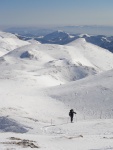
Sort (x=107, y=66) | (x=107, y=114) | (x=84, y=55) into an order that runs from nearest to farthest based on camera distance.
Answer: (x=107, y=114), (x=107, y=66), (x=84, y=55)

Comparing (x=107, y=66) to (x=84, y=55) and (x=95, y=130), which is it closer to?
(x=84, y=55)

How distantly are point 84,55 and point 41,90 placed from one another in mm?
116191

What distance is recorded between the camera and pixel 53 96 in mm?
65188

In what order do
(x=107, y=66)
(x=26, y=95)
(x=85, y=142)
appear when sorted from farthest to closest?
(x=107, y=66) → (x=26, y=95) → (x=85, y=142)

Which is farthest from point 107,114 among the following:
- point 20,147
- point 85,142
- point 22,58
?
point 22,58

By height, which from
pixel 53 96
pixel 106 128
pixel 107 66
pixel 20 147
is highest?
pixel 20 147

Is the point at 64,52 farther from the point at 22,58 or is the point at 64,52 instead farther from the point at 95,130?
the point at 95,130

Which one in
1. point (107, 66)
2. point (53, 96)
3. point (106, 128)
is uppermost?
point (106, 128)

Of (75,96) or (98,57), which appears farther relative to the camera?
(98,57)

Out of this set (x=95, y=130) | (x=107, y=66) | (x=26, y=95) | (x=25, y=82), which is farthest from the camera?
(x=107, y=66)

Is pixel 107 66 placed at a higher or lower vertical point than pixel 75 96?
lower

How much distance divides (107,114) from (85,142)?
3089cm

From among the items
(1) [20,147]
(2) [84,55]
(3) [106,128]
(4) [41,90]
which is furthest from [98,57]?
(1) [20,147]

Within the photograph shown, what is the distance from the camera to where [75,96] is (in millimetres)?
63656
